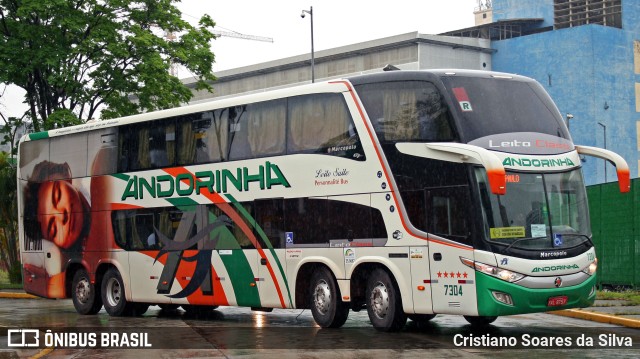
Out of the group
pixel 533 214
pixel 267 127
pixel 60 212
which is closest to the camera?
pixel 533 214

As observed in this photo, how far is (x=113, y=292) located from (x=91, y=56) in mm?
15936

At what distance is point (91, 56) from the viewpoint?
3756 centimetres

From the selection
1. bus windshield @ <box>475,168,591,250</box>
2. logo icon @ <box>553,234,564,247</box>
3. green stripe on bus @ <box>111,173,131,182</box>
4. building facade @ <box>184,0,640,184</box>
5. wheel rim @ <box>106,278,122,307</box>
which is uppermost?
building facade @ <box>184,0,640,184</box>

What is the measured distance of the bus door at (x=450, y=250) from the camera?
15750mm

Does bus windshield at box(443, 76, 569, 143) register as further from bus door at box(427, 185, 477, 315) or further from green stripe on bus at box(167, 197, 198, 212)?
green stripe on bus at box(167, 197, 198, 212)

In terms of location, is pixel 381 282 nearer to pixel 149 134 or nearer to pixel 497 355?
pixel 497 355

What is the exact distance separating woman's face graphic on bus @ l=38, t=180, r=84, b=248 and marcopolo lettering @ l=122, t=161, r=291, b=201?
211 centimetres

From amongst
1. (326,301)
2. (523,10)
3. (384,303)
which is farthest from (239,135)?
(523,10)

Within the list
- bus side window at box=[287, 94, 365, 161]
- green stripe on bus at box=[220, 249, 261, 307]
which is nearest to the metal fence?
bus side window at box=[287, 94, 365, 161]

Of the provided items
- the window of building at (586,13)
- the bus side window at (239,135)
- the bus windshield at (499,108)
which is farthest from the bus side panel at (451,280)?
the window of building at (586,13)

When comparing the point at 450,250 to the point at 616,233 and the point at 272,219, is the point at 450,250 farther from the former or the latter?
the point at 616,233

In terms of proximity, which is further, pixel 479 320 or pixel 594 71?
pixel 594 71

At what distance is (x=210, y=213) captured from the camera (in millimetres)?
20953

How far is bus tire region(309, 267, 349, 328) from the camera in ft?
58.9
